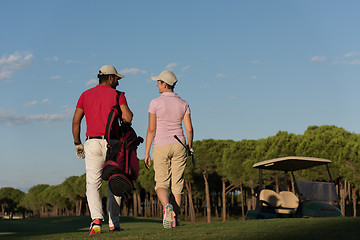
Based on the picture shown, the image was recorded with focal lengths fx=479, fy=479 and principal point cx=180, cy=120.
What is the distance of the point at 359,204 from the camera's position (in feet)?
174

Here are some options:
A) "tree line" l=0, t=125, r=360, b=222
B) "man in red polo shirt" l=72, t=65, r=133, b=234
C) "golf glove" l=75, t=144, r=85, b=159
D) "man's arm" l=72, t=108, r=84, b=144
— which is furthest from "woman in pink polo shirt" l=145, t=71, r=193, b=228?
"tree line" l=0, t=125, r=360, b=222

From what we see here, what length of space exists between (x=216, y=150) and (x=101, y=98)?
50268mm

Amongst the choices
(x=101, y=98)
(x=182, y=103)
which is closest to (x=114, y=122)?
(x=101, y=98)

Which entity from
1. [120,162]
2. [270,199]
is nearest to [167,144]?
[120,162]

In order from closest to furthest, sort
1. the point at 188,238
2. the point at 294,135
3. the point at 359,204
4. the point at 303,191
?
1. the point at 188,238
2. the point at 303,191
3. the point at 294,135
4. the point at 359,204

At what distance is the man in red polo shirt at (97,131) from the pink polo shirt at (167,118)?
606mm

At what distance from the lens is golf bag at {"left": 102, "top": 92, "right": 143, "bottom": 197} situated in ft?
25.1

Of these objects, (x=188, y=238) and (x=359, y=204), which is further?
(x=359, y=204)

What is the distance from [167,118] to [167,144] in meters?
0.47

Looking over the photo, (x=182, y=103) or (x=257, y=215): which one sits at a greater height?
A: (x=182, y=103)

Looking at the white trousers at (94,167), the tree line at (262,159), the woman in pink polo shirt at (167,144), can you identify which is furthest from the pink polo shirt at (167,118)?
the tree line at (262,159)

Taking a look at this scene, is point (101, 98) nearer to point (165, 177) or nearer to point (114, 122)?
point (114, 122)

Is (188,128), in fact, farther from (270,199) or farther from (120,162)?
(270,199)

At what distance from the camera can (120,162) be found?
7.66m
